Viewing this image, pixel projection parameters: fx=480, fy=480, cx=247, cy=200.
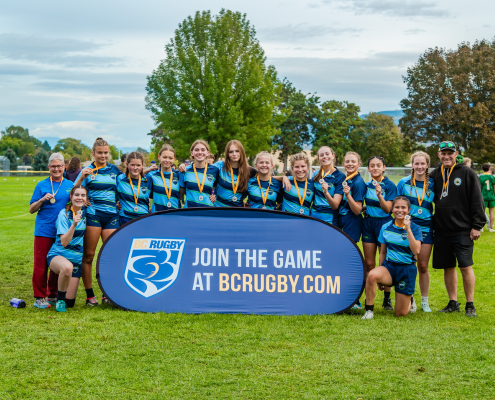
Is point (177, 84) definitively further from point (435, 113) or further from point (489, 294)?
point (435, 113)

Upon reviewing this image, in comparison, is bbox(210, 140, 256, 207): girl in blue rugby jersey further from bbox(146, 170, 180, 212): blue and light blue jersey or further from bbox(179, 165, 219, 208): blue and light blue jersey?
bbox(146, 170, 180, 212): blue and light blue jersey

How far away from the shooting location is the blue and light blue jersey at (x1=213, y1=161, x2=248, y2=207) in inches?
218

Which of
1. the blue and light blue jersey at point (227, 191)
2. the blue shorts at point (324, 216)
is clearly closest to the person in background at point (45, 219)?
the blue and light blue jersey at point (227, 191)

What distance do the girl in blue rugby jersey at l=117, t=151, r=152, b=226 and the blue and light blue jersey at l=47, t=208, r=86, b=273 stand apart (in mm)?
483

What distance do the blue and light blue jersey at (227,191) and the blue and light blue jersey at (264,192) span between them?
0.33ft

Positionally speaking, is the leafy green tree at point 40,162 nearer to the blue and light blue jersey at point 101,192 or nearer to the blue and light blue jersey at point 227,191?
the blue and light blue jersey at point 101,192

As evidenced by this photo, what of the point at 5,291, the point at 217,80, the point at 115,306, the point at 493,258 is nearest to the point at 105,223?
the point at 115,306

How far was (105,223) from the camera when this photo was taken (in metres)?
5.46

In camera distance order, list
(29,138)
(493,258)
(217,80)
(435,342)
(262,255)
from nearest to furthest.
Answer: (435,342) < (262,255) < (493,258) < (217,80) < (29,138)

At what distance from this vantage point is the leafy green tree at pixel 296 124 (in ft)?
173

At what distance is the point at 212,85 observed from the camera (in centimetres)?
2373

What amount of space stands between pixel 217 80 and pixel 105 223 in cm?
1979

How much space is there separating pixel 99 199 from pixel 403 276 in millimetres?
3411

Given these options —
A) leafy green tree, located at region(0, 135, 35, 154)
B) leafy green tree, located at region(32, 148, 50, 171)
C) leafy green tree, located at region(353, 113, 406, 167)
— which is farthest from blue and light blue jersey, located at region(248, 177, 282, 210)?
leafy green tree, located at region(0, 135, 35, 154)
